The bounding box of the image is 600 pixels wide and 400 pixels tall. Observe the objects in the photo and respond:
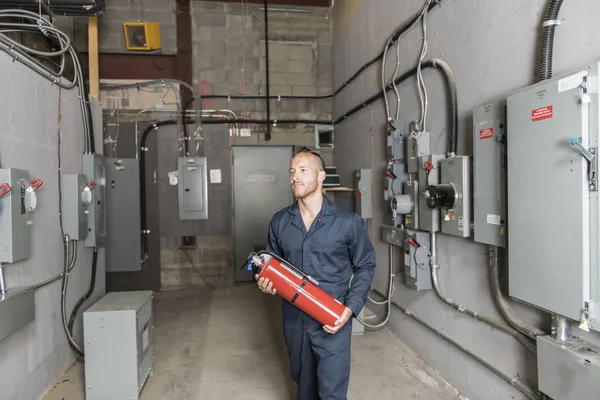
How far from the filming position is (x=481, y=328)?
2096mm

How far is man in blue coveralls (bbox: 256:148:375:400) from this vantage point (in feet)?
5.55

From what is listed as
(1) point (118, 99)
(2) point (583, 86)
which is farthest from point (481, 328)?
(1) point (118, 99)

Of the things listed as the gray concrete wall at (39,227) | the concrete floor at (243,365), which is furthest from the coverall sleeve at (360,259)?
the gray concrete wall at (39,227)

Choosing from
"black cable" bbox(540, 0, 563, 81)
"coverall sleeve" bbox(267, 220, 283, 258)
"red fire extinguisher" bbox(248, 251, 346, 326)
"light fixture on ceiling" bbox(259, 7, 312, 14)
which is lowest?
"red fire extinguisher" bbox(248, 251, 346, 326)

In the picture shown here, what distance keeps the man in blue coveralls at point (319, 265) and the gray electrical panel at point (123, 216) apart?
3220mm

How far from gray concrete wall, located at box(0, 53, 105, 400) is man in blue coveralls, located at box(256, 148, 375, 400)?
1.58 meters

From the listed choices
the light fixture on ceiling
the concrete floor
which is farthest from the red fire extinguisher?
the light fixture on ceiling

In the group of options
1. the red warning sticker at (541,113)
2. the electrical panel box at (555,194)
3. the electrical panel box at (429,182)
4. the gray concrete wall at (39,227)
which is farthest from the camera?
the electrical panel box at (429,182)

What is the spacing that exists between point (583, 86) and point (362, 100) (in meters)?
2.75

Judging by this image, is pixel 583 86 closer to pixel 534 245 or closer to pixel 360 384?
pixel 534 245

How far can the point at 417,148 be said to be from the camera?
260cm

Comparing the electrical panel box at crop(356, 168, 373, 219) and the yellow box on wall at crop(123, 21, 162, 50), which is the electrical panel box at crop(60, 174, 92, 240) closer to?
the electrical panel box at crop(356, 168, 373, 219)

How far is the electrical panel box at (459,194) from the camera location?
2.05 metres

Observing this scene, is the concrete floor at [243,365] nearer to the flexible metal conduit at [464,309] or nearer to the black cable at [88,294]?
the black cable at [88,294]
